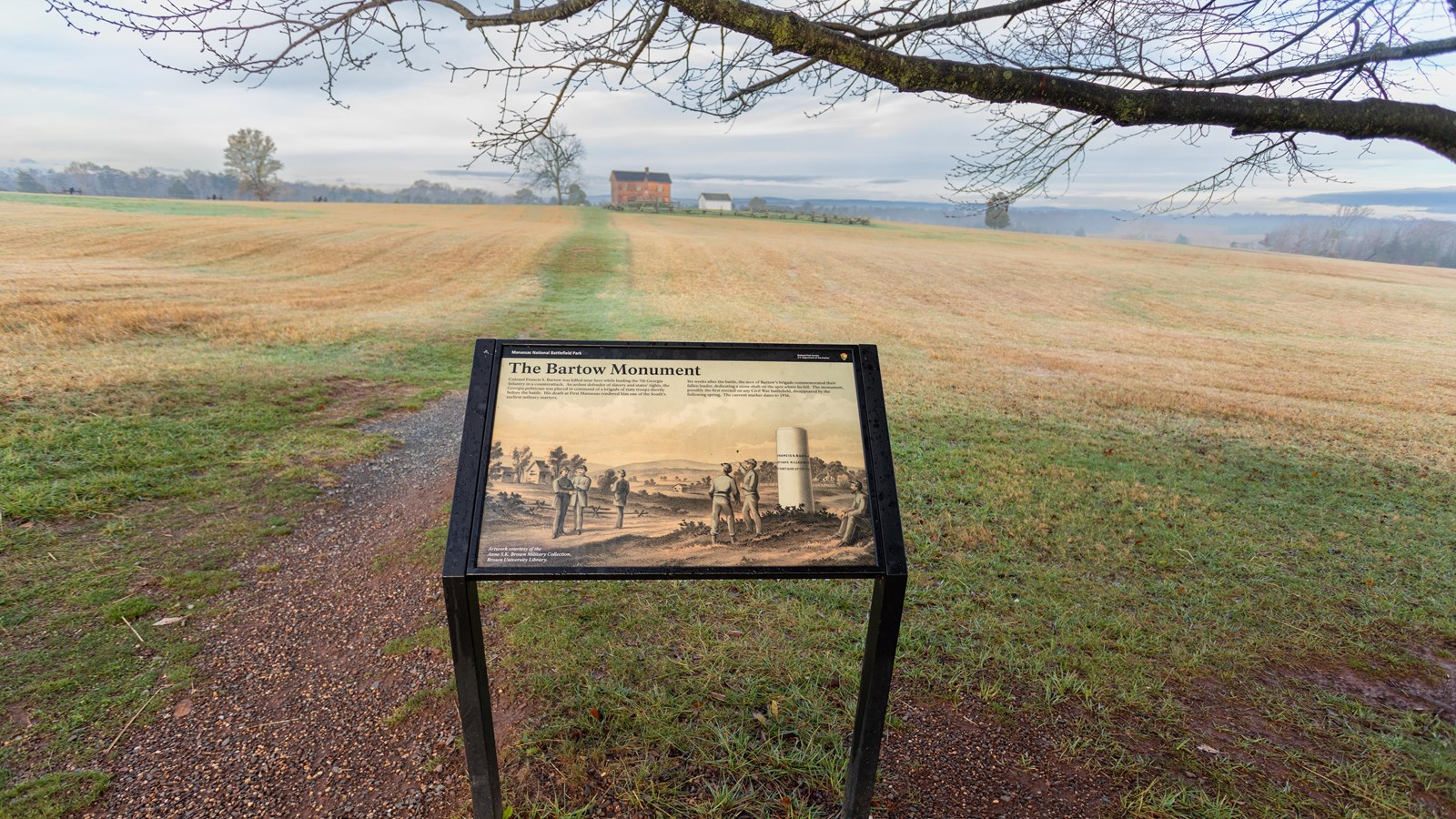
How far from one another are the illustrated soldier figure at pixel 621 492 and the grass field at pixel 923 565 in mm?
1379

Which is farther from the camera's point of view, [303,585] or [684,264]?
[684,264]

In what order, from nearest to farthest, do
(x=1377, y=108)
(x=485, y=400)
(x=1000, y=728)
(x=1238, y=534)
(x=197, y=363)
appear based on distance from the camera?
(x=485, y=400)
(x=1000, y=728)
(x=1377, y=108)
(x=1238, y=534)
(x=197, y=363)

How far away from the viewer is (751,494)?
270 centimetres

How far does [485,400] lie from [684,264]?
2510cm

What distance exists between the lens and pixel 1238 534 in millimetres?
6043

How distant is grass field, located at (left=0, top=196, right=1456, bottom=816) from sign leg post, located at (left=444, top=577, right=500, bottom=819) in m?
0.35

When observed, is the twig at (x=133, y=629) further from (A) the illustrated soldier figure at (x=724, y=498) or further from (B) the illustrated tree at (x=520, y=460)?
(A) the illustrated soldier figure at (x=724, y=498)

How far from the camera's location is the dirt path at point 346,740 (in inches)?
116

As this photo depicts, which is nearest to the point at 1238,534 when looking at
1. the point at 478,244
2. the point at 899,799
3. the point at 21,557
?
the point at 899,799

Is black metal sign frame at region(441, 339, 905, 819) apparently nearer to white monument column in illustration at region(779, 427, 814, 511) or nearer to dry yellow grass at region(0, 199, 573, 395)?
white monument column in illustration at region(779, 427, 814, 511)

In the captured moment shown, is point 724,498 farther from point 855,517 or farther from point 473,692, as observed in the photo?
point 473,692

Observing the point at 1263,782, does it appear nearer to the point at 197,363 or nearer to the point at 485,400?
the point at 485,400

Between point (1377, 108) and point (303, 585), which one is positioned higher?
point (1377, 108)

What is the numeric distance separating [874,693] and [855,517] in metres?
0.71
